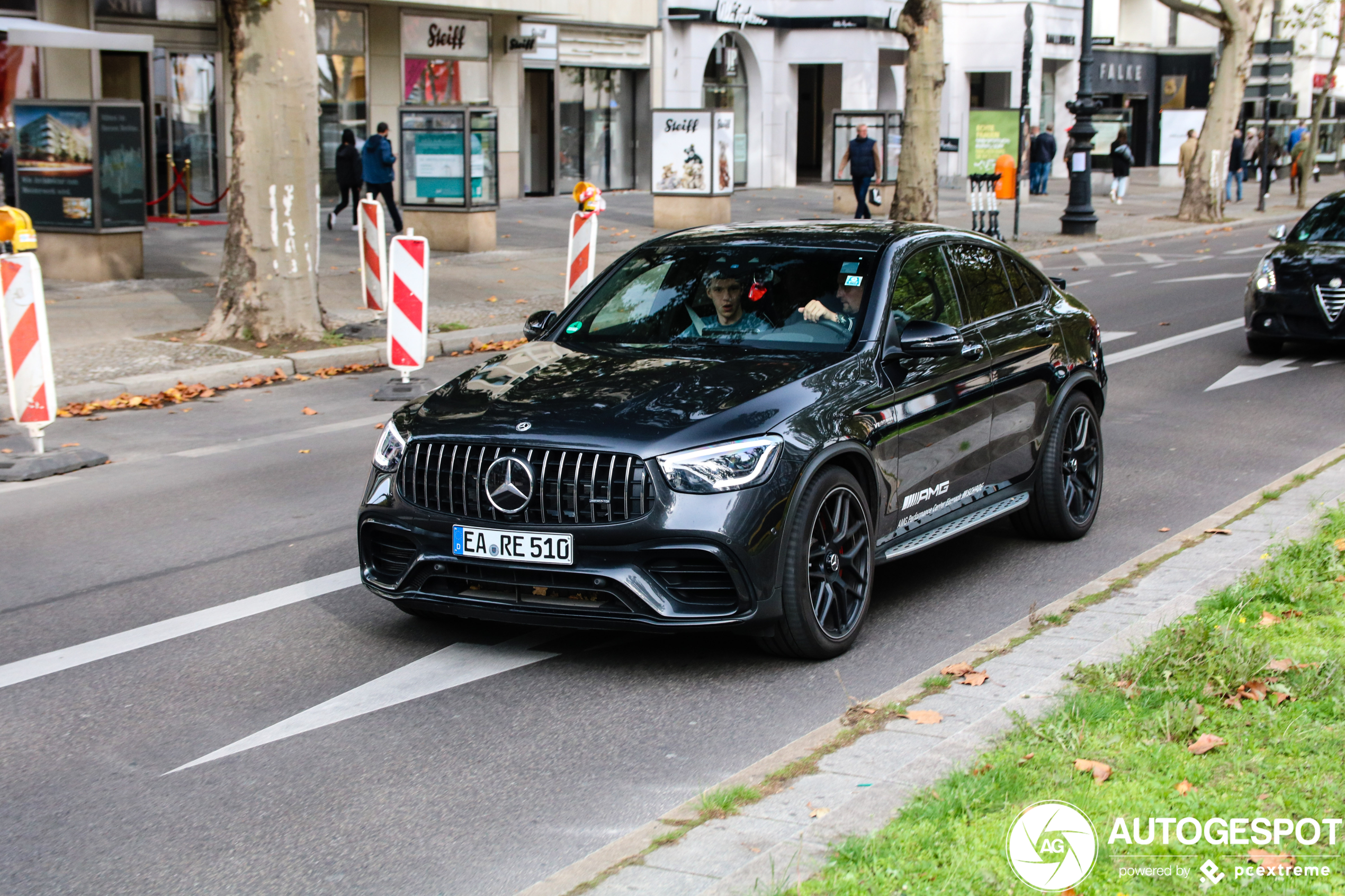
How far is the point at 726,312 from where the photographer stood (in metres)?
6.61

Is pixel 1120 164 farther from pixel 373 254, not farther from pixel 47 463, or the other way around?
pixel 47 463

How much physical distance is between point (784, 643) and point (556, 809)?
1429mm

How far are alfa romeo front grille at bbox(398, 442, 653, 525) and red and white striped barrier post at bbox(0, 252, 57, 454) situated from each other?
5055mm

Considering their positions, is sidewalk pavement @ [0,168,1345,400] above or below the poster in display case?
below

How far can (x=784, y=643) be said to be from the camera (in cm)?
568

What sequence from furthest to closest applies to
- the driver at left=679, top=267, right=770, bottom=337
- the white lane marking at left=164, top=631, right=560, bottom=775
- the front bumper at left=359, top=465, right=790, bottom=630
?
the driver at left=679, top=267, right=770, bottom=337 → the front bumper at left=359, top=465, right=790, bottom=630 → the white lane marking at left=164, top=631, right=560, bottom=775

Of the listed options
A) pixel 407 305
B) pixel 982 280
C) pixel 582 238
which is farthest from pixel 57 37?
pixel 982 280

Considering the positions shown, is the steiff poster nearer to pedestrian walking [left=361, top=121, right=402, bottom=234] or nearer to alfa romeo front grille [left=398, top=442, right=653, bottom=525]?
pedestrian walking [left=361, top=121, right=402, bottom=234]

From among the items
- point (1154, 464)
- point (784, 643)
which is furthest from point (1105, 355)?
point (784, 643)

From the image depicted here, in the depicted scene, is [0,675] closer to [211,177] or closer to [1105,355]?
[1105,355]

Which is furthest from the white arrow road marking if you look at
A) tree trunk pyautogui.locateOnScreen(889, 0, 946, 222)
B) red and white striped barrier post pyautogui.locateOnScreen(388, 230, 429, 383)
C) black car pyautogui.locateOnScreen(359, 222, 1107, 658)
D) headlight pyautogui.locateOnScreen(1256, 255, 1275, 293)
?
tree trunk pyautogui.locateOnScreen(889, 0, 946, 222)

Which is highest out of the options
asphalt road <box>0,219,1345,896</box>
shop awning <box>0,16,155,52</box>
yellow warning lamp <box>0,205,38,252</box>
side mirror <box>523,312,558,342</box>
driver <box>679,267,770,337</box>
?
shop awning <box>0,16,155,52</box>

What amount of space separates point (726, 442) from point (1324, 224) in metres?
11.1

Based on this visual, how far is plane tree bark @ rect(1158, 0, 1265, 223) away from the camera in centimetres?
3416
